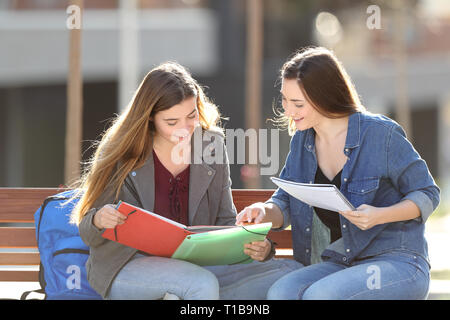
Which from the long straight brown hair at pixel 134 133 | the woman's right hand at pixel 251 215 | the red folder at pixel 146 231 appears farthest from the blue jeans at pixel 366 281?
the long straight brown hair at pixel 134 133

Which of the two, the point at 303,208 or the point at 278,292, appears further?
the point at 303,208

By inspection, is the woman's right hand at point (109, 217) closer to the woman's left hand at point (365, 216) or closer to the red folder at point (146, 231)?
the red folder at point (146, 231)

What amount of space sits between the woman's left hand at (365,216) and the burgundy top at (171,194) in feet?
2.60

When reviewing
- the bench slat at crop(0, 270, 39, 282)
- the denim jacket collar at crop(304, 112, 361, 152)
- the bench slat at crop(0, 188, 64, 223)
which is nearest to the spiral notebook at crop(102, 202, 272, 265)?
the denim jacket collar at crop(304, 112, 361, 152)

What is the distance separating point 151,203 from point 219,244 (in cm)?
50

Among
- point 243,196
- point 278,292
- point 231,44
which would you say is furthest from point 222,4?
point 278,292

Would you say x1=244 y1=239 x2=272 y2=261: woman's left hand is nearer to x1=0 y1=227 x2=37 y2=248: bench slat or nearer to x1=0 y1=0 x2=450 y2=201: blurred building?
x1=0 y1=227 x2=37 y2=248: bench slat

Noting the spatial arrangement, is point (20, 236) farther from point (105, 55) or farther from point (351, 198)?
point (105, 55)

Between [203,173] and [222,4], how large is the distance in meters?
12.3

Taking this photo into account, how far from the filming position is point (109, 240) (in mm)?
3197

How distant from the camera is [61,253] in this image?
139 inches

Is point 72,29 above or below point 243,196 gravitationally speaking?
above

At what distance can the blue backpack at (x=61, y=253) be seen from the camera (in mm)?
3475
